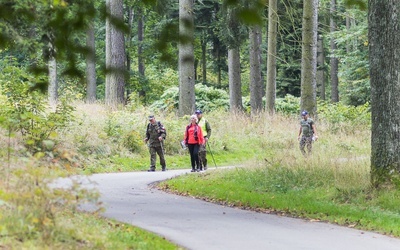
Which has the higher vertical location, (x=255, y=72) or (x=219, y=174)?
(x=255, y=72)

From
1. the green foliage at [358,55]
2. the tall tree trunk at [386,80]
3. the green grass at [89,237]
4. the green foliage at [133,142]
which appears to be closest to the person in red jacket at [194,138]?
the green foliage at [133,142]

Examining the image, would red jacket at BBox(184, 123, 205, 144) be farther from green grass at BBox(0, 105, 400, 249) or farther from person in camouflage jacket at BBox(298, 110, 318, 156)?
person in camouflage jacket at BBox(298, 110, 318, 156)

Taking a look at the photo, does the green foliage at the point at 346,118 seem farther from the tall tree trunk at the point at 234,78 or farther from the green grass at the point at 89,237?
the green grass at the point at 89,237

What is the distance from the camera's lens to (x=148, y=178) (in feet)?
66.7

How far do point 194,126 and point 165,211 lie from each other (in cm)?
823

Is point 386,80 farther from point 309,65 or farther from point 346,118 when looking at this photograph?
point 346,118

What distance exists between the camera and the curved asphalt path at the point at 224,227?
10.3m

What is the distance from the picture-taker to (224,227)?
1181 cm

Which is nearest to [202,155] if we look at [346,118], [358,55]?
[346,118]

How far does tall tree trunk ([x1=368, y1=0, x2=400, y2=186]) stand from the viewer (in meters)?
14.0

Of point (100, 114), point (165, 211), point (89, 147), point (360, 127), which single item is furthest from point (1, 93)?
point (360, 127)

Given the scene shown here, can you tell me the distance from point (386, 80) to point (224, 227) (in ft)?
16.1

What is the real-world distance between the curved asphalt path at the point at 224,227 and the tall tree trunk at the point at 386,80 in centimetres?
270

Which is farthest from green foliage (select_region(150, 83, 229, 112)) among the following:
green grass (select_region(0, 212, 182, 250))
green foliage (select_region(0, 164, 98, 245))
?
green foliage (select_region(0, 164, 98, 245))
